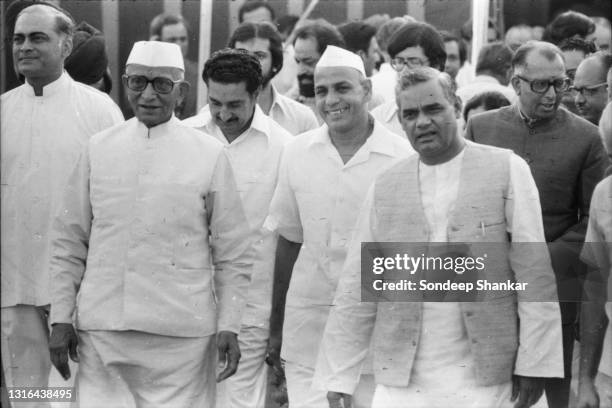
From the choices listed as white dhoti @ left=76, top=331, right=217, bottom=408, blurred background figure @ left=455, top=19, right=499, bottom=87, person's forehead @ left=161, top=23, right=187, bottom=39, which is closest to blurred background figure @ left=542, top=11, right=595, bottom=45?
blurred background figure @ left=455, top=19, right=499, bottom=87

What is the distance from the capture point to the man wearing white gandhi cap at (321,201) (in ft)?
20.4

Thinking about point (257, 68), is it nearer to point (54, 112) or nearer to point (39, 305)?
point (54, 112)

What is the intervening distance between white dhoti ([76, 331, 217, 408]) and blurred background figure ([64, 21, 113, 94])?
1.53 meters

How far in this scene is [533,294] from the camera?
17.4 ft

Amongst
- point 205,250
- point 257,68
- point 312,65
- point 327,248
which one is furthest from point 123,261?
point 312,65

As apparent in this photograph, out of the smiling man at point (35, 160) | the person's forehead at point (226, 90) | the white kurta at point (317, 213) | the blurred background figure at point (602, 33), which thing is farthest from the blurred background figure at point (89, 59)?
the blurred background figure at point (602, 33)

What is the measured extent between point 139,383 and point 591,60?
226cm

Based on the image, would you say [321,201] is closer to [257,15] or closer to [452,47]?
[257,15]

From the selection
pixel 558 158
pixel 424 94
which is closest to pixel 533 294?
pixel 424 94

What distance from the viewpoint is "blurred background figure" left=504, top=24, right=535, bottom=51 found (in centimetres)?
789

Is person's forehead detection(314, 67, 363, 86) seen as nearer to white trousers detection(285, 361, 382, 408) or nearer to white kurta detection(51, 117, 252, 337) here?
white kurta detection(51, 117, 252, 337)

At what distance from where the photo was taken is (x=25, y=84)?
6.57m

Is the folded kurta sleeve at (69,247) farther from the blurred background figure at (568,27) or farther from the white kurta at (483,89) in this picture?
the blurred background figure at (568,27)

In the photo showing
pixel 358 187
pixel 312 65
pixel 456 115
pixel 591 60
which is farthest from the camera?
pixel 312 65
